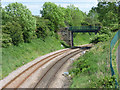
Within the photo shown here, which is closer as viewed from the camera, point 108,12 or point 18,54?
point 18,54

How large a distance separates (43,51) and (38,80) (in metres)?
16.4

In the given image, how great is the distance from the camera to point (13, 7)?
26.1m

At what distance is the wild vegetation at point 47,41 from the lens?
1413cm

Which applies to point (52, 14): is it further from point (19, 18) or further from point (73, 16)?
point (73, 16)

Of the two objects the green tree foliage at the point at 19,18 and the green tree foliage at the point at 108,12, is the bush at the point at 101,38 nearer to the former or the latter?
the green tree foliage at the point at 108,12

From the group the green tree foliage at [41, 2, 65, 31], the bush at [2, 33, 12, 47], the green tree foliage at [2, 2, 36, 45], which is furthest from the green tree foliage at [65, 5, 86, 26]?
the bush at [2, 33, 12, 47]

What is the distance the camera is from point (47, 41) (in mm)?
36969

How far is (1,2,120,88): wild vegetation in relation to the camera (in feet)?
46.4

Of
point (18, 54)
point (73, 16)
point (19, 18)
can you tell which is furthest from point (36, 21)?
point (73, 16)

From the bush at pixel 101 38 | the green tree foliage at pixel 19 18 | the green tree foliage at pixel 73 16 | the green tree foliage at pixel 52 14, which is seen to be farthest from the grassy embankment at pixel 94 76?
the green tree foliage at pixel 73 16

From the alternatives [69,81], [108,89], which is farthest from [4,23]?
[108,89]

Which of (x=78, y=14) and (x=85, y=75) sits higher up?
(x=78, y=14)

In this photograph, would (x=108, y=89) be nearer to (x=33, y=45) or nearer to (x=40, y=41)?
(x=33, y=45)

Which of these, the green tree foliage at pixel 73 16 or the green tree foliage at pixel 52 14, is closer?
the green tree foliage at pixel 52 14
